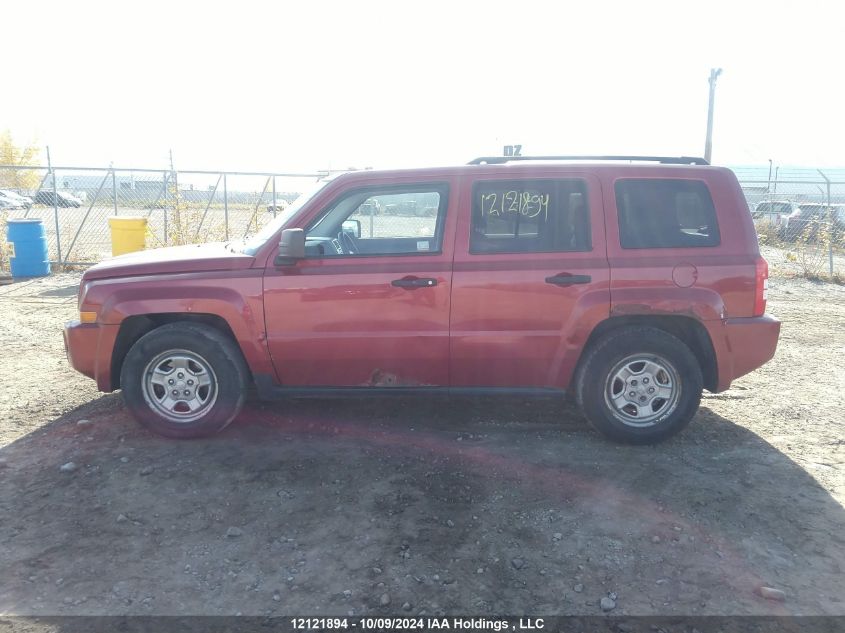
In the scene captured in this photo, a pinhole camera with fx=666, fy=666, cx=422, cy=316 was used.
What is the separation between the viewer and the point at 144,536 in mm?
3473

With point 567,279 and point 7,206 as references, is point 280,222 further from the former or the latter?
point 7,206

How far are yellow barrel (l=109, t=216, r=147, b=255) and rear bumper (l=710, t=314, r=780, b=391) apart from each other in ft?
32.7

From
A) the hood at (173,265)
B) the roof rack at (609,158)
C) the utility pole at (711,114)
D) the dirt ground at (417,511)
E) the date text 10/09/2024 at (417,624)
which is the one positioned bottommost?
the date text 10/09/2024 at (417,624)

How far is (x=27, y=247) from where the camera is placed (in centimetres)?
1164

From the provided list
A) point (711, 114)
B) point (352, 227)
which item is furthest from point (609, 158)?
point (711, 114)

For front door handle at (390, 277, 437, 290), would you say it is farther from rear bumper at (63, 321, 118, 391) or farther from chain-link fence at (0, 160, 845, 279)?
chain-link fence at (0, 160, 845, 279)

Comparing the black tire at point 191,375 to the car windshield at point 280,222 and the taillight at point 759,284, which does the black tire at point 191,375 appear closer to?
the car windshield at point 280,222

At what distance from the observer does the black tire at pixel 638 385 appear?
453 cm

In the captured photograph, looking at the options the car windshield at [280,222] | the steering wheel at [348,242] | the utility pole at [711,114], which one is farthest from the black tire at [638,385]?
the utility pole at [711,114]

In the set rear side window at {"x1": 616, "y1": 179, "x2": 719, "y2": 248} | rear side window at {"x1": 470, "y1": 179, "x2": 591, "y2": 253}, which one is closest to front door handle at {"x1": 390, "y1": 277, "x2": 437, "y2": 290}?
rear side window at {"x1": 470, "y1": 179, "x2": 591, "y2": 253}

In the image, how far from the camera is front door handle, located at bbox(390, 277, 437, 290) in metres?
4.46

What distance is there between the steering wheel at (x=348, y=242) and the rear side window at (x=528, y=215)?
0.82 m

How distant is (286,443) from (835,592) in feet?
10.8

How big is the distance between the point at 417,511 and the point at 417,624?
95 cm
